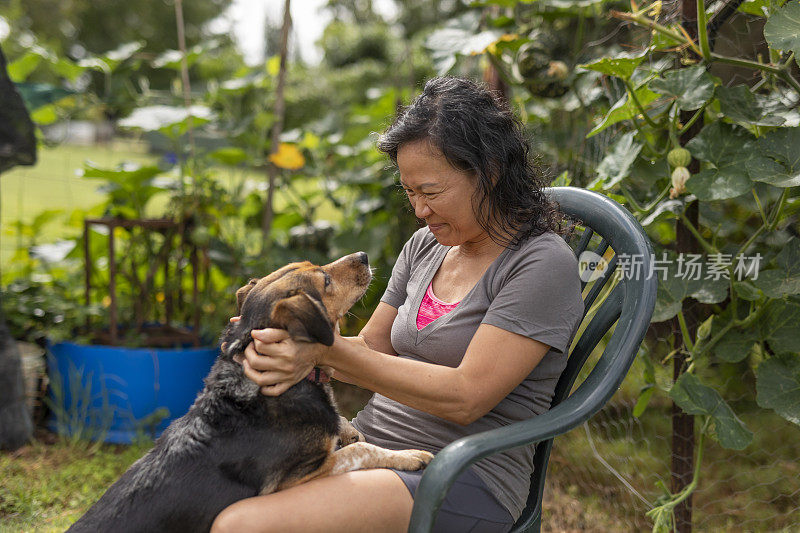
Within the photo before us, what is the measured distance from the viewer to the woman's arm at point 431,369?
1.66 metres

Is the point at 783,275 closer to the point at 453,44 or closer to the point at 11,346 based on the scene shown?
the point at 453,44

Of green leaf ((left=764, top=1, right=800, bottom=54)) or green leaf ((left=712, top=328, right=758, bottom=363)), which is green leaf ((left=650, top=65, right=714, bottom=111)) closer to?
green leaf ((left=764, top=1, right=800, bottom=54))

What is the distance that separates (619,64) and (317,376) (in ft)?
4.72

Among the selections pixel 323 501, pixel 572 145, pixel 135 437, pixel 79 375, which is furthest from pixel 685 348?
pixel 79 375

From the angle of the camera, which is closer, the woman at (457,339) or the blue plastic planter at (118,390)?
the woman at (457,339)

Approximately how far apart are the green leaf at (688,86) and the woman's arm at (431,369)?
3.76ft

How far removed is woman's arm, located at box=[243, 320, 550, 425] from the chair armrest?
4.9 inches

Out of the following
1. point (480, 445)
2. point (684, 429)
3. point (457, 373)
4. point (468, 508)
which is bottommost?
point (684, 429)

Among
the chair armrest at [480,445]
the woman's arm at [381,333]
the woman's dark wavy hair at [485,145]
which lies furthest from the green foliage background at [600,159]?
the chair armrest at [480,445]

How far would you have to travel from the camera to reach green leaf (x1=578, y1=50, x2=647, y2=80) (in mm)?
2346

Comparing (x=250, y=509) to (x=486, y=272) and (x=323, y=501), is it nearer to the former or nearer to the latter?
(x=323, y=501)

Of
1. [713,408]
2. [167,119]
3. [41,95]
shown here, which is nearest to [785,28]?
[713,408]

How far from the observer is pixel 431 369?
5.52 ft

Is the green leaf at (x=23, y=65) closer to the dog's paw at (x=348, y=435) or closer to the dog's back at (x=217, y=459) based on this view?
the dog's back at (x=217, y=459)
